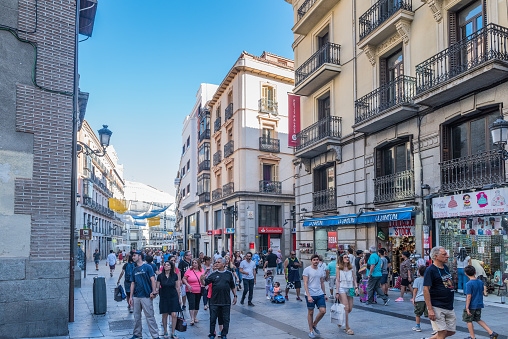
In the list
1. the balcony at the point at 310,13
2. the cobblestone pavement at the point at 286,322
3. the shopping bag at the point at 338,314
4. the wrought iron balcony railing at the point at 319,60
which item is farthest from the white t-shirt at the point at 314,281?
the balcony at the point at 310,13

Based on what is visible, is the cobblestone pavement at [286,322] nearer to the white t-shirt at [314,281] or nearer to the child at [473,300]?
the white t-shirt at [314,281]

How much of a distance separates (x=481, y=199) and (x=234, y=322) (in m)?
7.63

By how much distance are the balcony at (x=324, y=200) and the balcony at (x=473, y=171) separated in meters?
6.56

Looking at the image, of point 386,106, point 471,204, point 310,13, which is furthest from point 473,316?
point 310,13

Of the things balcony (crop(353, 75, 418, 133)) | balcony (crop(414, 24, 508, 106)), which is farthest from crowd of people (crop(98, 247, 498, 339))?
balcony (crop(353, 75, 418, 133))

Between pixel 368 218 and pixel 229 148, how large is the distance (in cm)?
2034

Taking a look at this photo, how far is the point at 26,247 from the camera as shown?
29.2ft

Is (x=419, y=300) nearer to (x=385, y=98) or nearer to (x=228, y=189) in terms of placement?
(x=385, y=98)

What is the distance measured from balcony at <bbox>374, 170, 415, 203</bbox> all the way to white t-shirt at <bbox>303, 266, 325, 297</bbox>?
7.13m

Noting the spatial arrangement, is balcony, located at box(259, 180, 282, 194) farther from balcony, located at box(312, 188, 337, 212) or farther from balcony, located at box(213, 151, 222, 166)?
balcony, located at box(312, 188, 337, 212)

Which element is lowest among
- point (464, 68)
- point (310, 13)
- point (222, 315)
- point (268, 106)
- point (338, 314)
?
point (338, 314)

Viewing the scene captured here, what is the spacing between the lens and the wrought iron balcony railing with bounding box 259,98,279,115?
34094 millimetres

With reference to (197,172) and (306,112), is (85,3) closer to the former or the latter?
(306,112)

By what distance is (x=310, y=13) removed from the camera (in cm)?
2103
